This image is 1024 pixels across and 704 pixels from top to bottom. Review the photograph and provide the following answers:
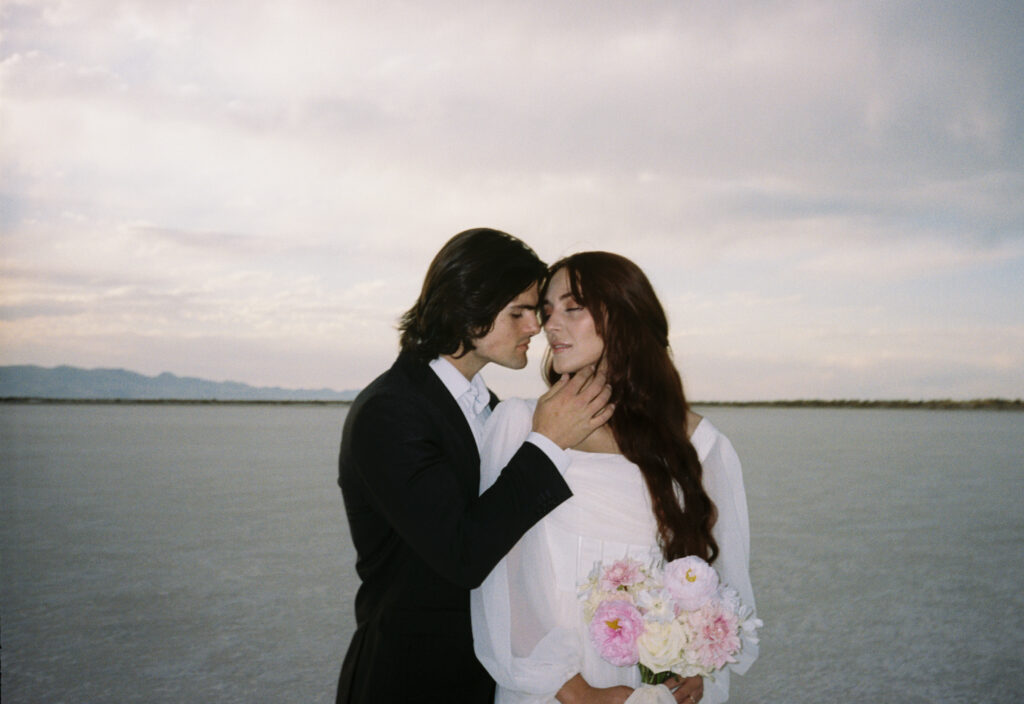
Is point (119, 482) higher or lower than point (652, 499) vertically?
lower

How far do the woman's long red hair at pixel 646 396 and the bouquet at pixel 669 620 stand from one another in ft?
0.91

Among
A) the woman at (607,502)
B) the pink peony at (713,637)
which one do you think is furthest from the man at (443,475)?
the pink peony at (713,637)

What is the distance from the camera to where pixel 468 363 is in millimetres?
2449

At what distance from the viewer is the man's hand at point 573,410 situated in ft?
6.56

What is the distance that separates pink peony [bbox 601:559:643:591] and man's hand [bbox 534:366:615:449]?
0.32 meters

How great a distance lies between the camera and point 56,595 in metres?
6.07

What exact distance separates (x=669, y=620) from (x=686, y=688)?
13.8 inches

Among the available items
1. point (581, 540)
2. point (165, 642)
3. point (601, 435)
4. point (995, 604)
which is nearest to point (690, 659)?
point (581, 540)

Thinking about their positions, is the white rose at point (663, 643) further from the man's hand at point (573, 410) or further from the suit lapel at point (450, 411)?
the suit lapel at point (450, 411)

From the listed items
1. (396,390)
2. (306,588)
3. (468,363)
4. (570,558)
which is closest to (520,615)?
(570,558)

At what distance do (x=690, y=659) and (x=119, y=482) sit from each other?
12727mm

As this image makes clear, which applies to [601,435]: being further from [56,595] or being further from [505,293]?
[56,595]

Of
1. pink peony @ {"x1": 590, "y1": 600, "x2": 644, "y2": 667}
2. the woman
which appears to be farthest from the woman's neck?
pink peony @ {"x1": 590, "y1": 600, "x2": 644, "y2": 667}

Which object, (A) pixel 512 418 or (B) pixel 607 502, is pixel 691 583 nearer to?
(B) pixel 607 502
